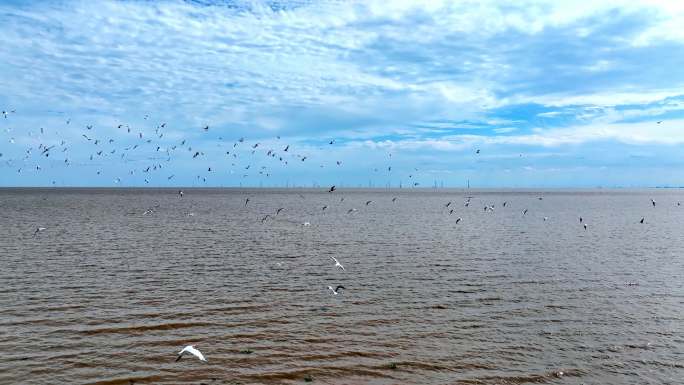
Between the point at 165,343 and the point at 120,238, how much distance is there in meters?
37.3

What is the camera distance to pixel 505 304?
83.5 ft

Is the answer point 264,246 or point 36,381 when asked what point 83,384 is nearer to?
point 36,381

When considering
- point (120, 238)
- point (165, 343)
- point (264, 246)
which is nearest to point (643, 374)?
point (165, 343)

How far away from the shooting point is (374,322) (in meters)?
22.2

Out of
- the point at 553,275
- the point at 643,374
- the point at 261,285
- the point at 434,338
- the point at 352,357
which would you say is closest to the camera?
the point at 643,374

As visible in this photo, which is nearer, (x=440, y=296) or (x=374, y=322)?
(x=374, y=322)

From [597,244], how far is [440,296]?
3233cm

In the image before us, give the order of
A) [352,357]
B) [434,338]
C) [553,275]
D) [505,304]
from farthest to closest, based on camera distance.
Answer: [553,275] → [505,304] → [434,338] → [352,357]

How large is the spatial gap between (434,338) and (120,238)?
41906 millimetres

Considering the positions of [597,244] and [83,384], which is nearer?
[83,384]

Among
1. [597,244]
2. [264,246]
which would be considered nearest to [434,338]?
[264,246]

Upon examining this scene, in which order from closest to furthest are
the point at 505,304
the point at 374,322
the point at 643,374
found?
the point at 643,374, the point at 374,322, the point at 505,304

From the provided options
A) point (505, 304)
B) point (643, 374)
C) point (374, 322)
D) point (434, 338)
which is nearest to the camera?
point (643, 374)

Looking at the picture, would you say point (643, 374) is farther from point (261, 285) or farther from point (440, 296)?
point (261, 285)
